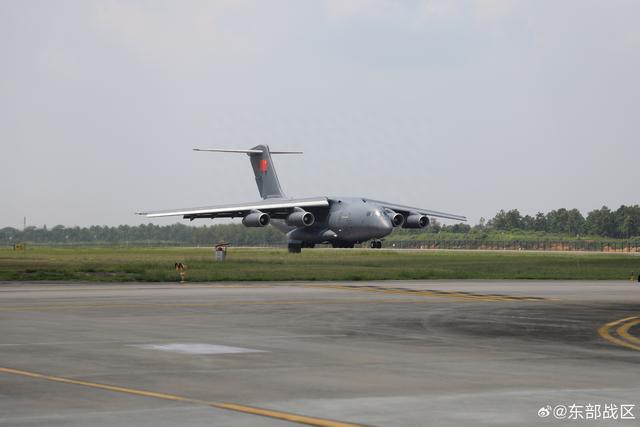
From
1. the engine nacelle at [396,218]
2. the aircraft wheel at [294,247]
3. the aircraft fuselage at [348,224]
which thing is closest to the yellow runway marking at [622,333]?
the aircraft fuselage at [348,224]

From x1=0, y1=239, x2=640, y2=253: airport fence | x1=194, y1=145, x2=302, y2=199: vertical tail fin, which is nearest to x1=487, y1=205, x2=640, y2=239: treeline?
x1=0, y1=239, x2=640, y2=253: airport fence

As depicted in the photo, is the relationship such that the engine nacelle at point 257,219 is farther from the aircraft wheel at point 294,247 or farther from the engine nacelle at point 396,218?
the engine nacelle at point 396,218

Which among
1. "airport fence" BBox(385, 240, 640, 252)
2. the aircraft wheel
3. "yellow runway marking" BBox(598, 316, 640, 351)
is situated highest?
"airport fence" BBox(385, 240, 640, 252)

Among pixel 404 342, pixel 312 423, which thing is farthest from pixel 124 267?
pixel 312 423

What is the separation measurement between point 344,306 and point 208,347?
1012cm

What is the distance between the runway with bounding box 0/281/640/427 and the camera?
10281 mm

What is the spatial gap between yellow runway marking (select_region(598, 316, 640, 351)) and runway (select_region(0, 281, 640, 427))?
0.04 m

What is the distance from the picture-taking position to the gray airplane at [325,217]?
259 feet

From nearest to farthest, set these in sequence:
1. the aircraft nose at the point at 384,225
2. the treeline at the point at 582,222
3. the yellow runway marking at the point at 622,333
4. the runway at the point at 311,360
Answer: the runway at the point at 311,360
the yellow runway marking at the point at 622,333
the aircraft nose at the point at 384,225
the treeline at the point at 582,222

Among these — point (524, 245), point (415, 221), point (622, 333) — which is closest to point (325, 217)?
point (415, 221)

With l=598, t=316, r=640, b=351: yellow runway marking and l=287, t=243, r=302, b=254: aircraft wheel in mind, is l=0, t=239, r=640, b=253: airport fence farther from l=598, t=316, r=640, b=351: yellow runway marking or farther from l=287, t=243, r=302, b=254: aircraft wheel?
l=598, t=316, r=640, b=351: yellow runway marking

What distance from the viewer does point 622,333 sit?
19.4 m

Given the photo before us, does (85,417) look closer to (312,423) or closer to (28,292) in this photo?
(312,423)

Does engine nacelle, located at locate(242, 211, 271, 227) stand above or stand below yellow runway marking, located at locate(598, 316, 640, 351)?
above
